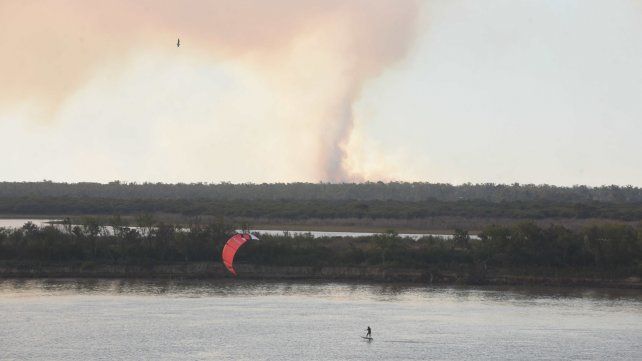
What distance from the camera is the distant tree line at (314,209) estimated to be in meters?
154

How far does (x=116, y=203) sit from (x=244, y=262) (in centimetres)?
8260

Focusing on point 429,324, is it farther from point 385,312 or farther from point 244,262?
point 244,262

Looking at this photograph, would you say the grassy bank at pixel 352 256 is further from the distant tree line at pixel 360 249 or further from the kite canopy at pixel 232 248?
the kite canopy at pixel 232 248

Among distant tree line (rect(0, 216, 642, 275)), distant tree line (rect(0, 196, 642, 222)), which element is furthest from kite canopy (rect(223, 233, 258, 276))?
distant tree line (rect(0, 196, 642, 222))

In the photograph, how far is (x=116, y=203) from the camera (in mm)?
172000

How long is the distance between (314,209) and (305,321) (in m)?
95.0

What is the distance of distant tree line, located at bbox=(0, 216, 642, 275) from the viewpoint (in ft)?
307

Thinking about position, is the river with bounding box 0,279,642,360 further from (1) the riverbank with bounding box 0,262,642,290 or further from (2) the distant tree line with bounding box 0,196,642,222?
(2) the distant tree line with bounding box 0,196,642,222

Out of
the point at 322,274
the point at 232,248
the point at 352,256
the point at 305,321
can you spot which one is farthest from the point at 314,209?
the point at 305,321

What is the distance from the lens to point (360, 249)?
97625mm

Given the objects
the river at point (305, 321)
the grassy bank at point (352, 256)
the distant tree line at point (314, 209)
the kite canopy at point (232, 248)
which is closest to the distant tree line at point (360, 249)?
the grassy bank at point (352, 256)

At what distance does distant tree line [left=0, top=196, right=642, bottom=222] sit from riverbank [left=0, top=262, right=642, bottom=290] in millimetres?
55323

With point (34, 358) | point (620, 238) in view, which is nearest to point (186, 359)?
point (34, 358)

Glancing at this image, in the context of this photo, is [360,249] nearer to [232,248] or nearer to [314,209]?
[232,248]
